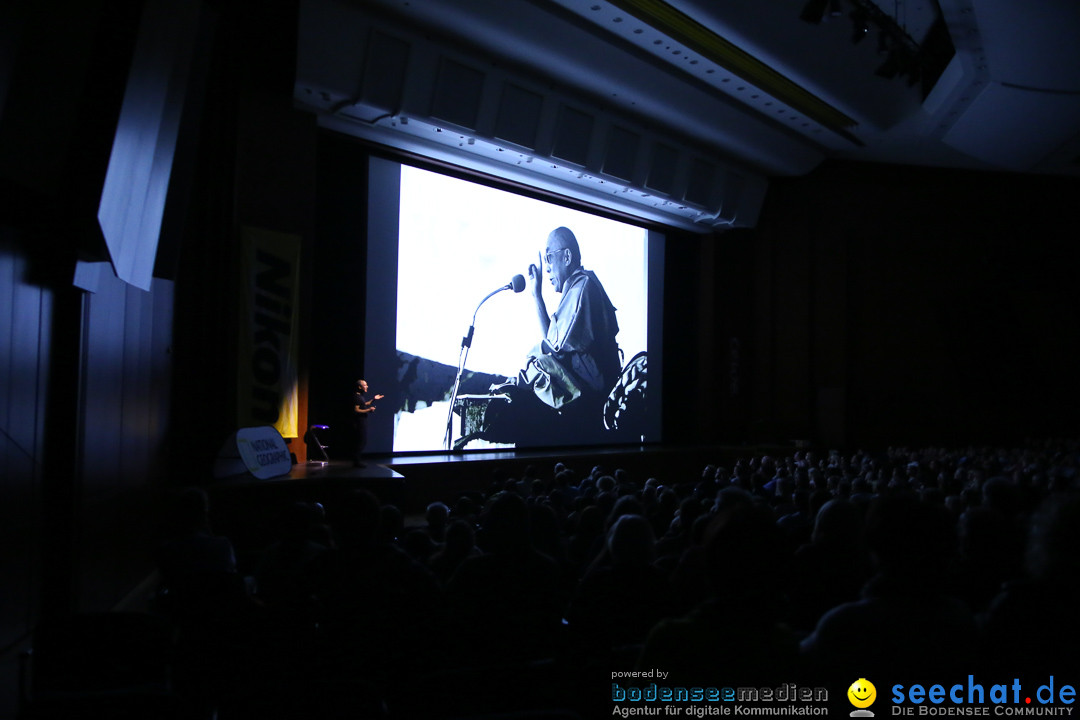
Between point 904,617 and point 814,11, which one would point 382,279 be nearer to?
point 814,11

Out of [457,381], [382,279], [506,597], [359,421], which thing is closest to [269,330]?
[359,421]

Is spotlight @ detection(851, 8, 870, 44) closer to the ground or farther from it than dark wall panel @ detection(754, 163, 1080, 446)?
farther from it

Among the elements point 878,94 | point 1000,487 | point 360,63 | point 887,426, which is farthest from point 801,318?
point 1000,487

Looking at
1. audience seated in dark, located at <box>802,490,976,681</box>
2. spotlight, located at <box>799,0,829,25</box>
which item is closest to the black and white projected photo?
spotlight, located at <box>799,0,829,25</box>

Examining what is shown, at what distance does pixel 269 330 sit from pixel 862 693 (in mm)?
6807

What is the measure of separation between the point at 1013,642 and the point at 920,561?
1.03 ft

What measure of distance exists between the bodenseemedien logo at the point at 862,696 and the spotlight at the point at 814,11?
7257 mm

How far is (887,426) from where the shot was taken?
13.6 meters

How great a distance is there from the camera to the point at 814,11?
7.34 m

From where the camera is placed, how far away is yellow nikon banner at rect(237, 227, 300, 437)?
23.6 ft

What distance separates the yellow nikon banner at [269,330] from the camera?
7203 millimetres

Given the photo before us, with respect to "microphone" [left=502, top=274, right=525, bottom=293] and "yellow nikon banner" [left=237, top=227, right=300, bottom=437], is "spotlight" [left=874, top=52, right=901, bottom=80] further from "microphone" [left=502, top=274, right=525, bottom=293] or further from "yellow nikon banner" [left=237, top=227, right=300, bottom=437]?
"yellow nikon banner" [left=237, top=227, right=300, bottom=437]

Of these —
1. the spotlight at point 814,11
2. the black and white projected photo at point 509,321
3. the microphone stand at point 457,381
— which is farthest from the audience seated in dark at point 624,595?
the microphone stand at point 457,381

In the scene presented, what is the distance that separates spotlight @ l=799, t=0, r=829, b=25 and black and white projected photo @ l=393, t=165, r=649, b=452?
437cm
